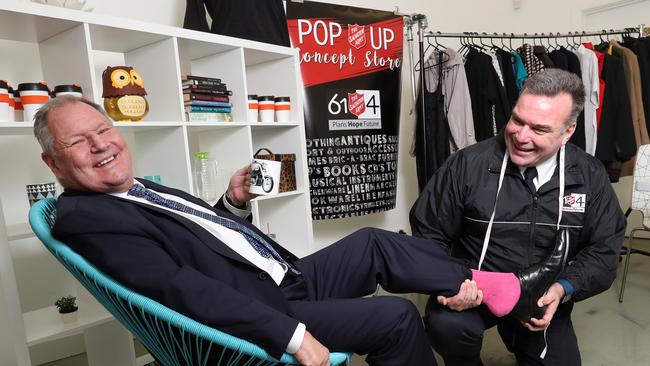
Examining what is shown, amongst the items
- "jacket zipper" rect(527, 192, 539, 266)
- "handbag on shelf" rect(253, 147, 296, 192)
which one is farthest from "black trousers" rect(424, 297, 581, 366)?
"handbag on shelf" rect(253, 147, 296, 192)

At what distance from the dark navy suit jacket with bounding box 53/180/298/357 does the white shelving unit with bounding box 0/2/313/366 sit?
24.6 inches

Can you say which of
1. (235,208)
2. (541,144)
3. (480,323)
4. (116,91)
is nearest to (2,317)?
(116,91)

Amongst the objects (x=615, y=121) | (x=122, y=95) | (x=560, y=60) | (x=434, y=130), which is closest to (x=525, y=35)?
(x=560, y=60)

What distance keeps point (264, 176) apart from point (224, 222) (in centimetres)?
20

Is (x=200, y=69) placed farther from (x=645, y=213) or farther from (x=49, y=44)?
(x=645, y=213)

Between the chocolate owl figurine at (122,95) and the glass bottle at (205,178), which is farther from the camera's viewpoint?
the glass bottle at (205,178)

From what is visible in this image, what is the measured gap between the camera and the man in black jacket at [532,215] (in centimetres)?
155

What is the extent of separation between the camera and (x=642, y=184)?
2613 mm

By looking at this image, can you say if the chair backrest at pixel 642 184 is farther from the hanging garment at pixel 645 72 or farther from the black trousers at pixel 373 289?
the black trousers at pixel 373 289

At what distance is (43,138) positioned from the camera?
1.15 m

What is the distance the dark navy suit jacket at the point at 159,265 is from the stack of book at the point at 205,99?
89 centimetres

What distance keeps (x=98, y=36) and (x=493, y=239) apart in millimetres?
1736

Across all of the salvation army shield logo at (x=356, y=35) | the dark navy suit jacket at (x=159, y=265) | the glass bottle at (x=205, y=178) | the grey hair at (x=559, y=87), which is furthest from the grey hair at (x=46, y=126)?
the salvation army shield logo at (x=356, y=35)

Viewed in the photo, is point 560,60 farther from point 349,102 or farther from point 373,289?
point 373,289
